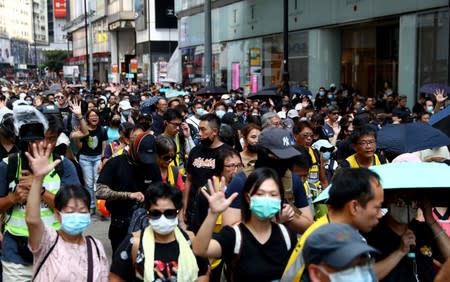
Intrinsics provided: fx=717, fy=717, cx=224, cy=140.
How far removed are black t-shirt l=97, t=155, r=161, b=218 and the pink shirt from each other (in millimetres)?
1913

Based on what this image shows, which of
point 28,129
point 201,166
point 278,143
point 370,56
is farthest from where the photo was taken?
point 370,56

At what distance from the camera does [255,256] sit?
13.8ft

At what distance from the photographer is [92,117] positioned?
38.0 feet

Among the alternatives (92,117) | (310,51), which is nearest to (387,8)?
(310,51)

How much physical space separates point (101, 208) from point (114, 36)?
3107 inches

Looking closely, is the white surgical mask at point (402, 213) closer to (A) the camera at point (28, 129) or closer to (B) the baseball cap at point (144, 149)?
(A) the camera at point (28, 129)

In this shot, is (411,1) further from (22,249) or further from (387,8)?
(22,249)

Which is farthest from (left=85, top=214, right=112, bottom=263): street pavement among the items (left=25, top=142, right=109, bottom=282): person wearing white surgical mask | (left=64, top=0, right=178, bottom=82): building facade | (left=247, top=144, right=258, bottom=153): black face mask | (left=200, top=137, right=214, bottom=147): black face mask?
(left=64, top=0, right=178, bottom=82): building facade

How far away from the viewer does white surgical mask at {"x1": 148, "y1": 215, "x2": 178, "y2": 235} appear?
433cm

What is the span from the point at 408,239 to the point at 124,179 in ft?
10.1

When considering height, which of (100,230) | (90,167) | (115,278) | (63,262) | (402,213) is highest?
(402,213)

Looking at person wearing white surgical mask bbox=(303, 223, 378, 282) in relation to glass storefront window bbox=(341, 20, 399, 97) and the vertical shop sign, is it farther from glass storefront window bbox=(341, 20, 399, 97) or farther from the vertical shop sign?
the vertical shop sign

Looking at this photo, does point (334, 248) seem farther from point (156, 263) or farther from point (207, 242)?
point (156, 263)

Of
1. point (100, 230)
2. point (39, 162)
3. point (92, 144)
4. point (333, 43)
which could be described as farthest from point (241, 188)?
point (333, 43)
